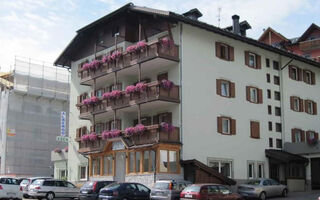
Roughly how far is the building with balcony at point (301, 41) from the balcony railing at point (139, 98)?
26413 mm

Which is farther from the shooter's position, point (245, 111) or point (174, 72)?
point (245, 111)

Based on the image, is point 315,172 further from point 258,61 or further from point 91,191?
point 91,191

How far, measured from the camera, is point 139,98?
30.9 m

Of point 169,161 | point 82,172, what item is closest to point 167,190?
point 169,161

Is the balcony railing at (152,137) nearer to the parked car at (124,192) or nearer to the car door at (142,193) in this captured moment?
the car door at (142,193)

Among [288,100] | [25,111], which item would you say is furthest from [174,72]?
[25,111]

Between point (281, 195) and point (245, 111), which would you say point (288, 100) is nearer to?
point (245, 111)

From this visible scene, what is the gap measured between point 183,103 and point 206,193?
9.20 metres

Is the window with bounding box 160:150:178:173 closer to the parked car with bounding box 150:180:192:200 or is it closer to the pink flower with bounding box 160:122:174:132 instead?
the pink flower with bounding box 160:122:174:132

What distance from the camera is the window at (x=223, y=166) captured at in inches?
1253

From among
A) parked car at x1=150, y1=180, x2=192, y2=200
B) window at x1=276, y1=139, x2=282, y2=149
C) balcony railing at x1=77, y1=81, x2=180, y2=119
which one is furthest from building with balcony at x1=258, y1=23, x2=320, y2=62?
parked car at x1=150, y1=180, x2=192, y2=200

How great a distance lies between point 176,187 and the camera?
970 inches

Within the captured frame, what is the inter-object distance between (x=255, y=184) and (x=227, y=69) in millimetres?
9003

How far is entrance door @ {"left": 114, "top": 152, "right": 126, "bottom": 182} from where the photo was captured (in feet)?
105
